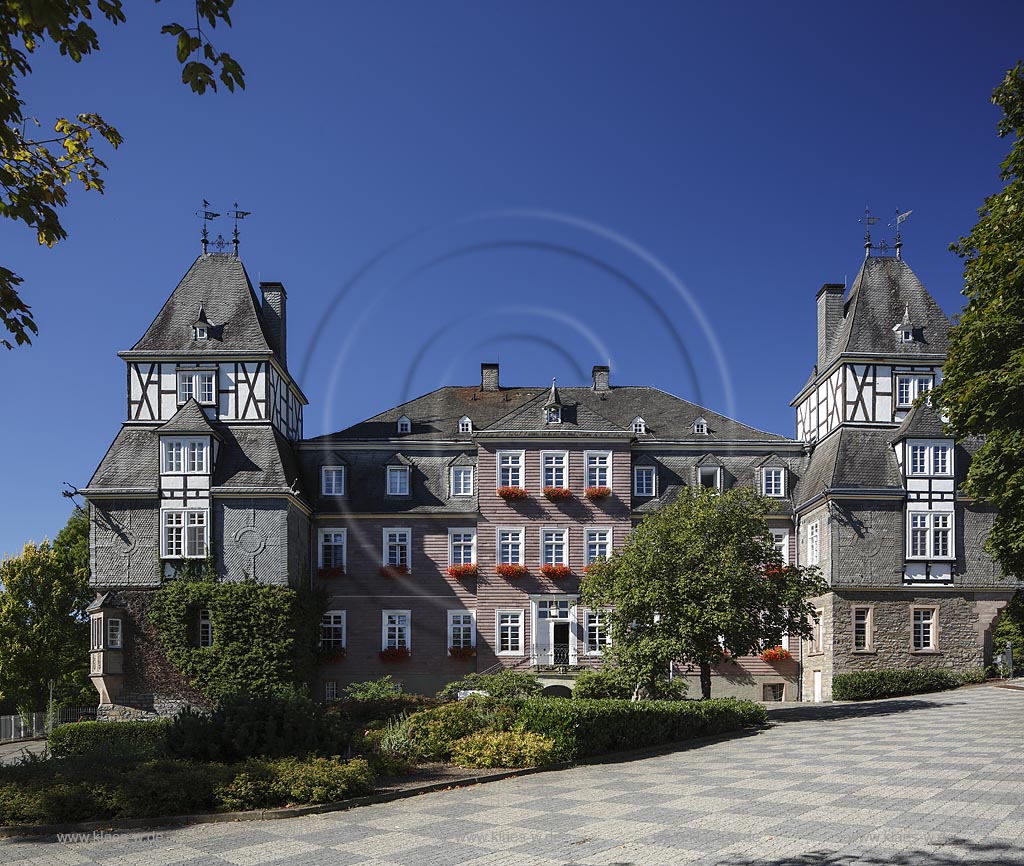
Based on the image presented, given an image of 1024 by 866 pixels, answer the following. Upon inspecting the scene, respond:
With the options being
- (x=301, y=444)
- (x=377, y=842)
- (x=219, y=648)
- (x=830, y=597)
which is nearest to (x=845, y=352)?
(x=830, y=597)

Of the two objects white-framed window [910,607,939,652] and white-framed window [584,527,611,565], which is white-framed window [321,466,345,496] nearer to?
white-framed window [584,527,611,565]

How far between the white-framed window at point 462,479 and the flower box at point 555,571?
4.42m

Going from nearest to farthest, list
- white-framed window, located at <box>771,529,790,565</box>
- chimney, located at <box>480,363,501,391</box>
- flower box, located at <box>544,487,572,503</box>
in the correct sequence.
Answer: flower box, located at <box>544,487,572,503</box> → white-framed window, located at <box>771,529,790,565</box> → chimney, located at <box>480,363,501,391</box>

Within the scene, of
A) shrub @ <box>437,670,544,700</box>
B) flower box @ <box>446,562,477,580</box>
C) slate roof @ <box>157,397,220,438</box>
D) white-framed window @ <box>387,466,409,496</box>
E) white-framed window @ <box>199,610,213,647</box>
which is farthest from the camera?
→ white-framed window @ <box>387,466,409,496</box>

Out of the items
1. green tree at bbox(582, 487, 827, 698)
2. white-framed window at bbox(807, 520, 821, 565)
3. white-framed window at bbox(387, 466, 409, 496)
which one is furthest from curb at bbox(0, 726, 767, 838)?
white-framed window at bbox(387, 466, 409, 496)

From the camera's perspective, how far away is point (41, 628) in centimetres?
4278

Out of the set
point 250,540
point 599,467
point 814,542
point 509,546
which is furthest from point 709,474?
point 250,540

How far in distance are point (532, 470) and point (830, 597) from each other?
1206cm

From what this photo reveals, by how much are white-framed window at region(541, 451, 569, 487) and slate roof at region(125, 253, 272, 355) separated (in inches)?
451

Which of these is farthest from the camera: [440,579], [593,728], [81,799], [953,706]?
[440,579]

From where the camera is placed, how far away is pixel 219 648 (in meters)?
34.0

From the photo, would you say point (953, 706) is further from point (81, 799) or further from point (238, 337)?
point (238, 337)

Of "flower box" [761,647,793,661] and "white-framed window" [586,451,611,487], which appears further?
"white-framed window" [586,451,611,487]

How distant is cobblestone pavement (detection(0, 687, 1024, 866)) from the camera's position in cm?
1060
